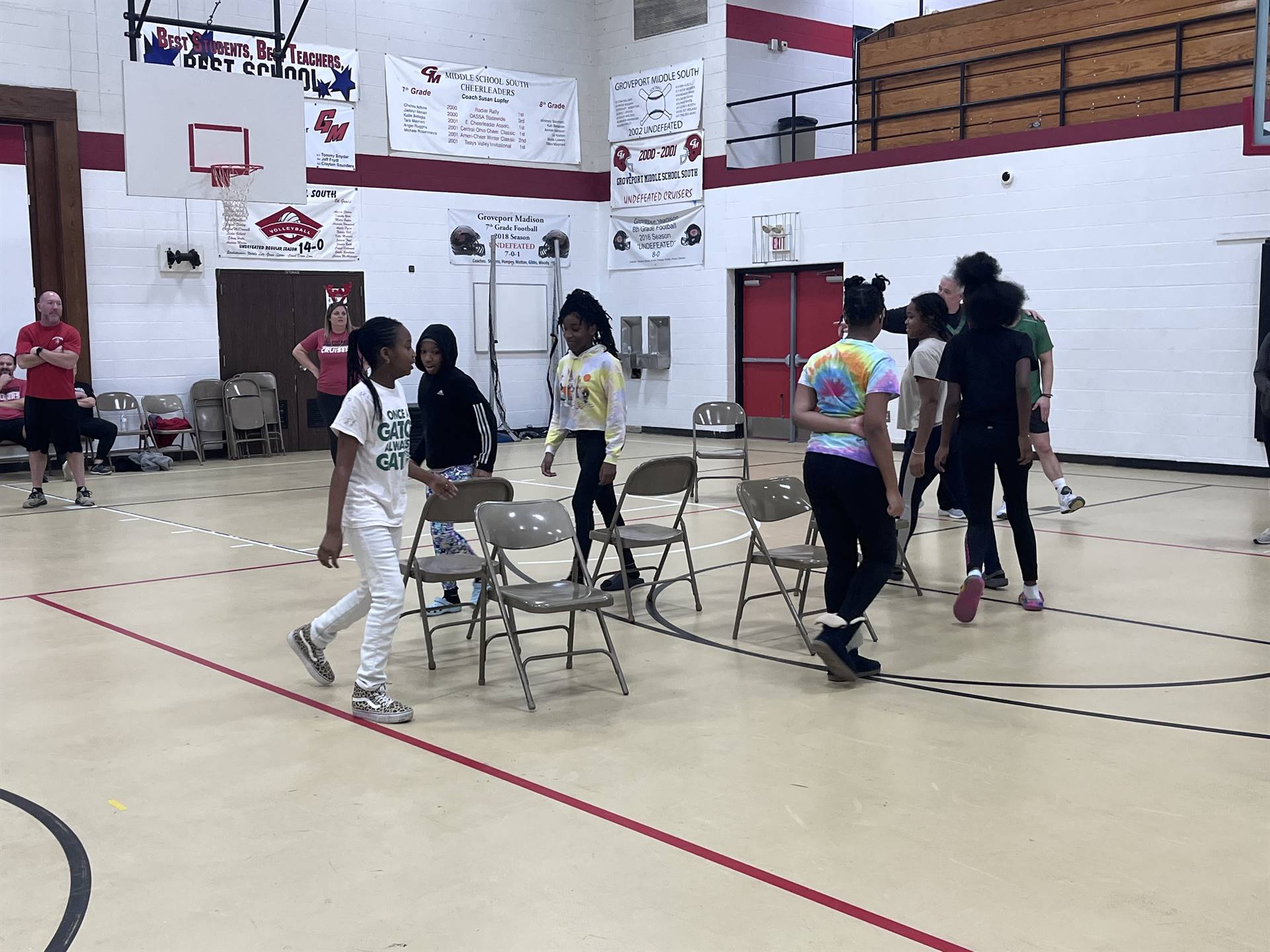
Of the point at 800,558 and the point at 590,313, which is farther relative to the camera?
the point at 590,313

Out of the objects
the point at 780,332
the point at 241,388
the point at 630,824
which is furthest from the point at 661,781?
the point at 780,332

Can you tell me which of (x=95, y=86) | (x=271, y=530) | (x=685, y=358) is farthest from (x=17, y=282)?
(x=685, y=358)

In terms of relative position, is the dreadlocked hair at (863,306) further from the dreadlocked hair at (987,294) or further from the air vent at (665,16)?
the air vent at (665,16)

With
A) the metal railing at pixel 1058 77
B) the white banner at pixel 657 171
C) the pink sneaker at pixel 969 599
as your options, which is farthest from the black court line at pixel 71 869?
the white banner at pixel 657 171

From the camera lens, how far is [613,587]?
6.45 m

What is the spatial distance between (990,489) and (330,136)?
11145 millimetres

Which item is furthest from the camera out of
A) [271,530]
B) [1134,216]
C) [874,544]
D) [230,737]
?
[1134,216]

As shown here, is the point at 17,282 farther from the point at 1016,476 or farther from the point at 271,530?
the point at 1016,476

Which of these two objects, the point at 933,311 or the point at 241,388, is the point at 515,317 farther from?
the point at 933,311

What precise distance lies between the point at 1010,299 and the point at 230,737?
12.6ft

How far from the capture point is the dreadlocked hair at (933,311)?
6199 millimetres

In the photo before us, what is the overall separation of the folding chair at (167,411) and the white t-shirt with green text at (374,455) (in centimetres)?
941

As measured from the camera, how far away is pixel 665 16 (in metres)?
15.9

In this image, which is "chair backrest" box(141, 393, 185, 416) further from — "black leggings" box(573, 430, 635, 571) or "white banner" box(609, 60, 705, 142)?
"black leggings" box(573, 430, 635, 571)
